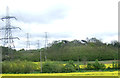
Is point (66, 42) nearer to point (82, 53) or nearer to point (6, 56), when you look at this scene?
point (82, 53)

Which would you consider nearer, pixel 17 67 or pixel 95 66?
pixel 17 67

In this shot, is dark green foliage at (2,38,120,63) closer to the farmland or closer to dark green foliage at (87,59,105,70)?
the farmland

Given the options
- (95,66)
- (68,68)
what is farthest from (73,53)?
(68,68)

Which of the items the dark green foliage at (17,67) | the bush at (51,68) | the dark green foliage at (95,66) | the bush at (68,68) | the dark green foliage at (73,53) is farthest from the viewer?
the dark green foliage at (73,53)

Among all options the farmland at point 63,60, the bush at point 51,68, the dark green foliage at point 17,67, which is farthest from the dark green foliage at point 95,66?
the dark green foliage at point 17,67

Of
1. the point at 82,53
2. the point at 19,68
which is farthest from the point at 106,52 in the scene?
the point at 19,68

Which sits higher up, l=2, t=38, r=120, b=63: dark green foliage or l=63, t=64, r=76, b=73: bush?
l=2, t=38, r=120, b=63: dark green foliage

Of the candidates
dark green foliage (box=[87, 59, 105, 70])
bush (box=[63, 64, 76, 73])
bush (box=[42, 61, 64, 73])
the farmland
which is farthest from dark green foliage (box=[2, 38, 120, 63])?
bush (box=[42, 61, 64, 73])

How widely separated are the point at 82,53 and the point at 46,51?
14446mm

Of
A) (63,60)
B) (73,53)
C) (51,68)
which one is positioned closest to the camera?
(51,68)

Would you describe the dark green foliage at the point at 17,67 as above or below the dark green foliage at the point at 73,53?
below

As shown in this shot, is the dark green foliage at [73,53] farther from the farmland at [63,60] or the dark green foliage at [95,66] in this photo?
the dark green foliage at [95,66]

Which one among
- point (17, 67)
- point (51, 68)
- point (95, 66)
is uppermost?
point (17, 67)

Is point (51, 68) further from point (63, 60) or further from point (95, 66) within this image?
point (63, 60)
